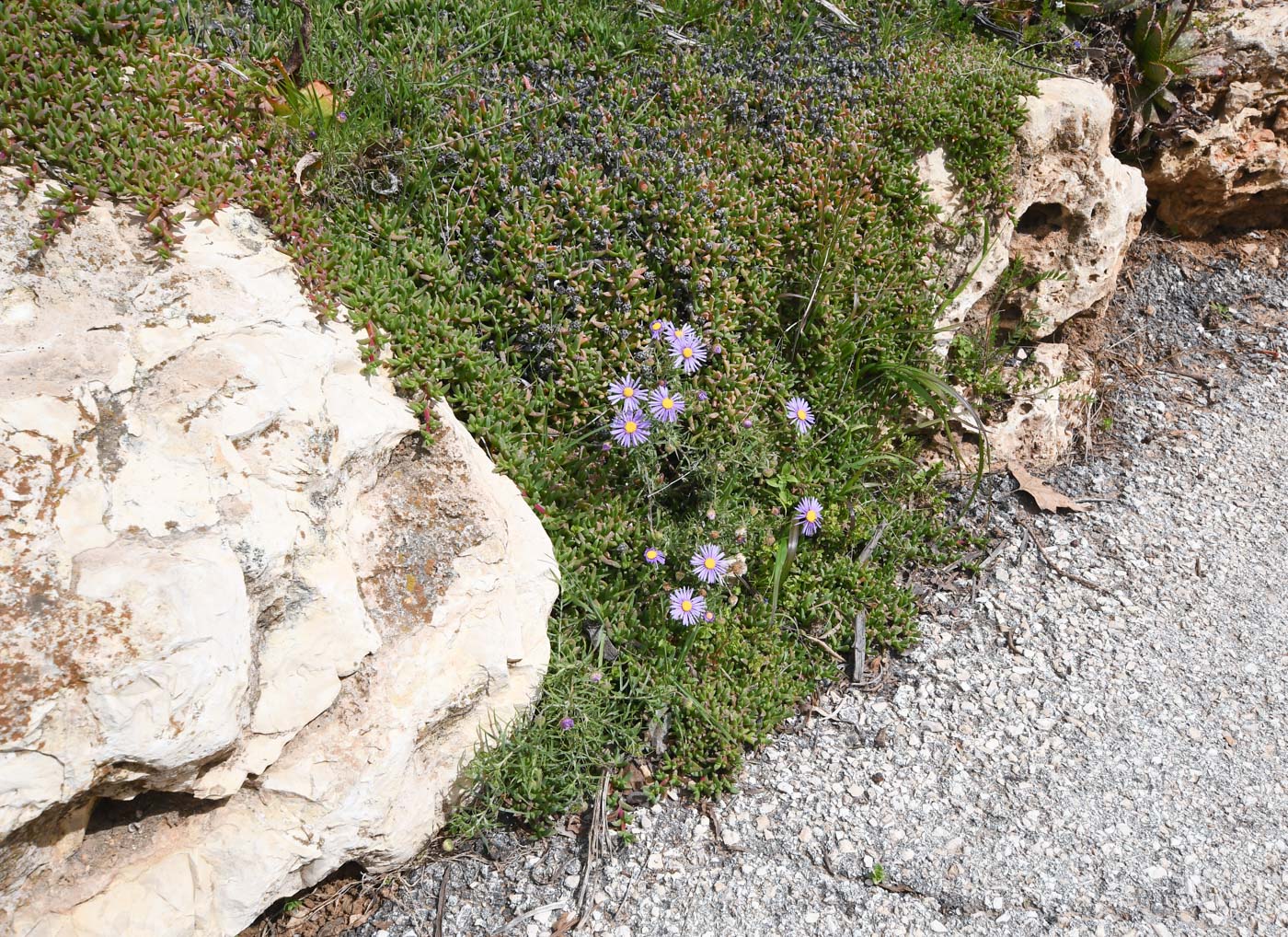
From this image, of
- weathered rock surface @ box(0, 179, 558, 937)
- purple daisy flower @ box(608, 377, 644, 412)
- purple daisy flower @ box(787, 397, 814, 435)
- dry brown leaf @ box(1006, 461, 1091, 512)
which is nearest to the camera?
weathered rock surface @ box(0, 179, 558, 937)

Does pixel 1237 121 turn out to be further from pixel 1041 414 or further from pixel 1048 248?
pixel 1041 414

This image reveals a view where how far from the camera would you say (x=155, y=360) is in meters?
3.01

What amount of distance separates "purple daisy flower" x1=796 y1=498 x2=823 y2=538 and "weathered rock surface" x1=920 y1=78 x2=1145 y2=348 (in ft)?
4.38

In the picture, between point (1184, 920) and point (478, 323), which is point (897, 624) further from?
point (478, 323)

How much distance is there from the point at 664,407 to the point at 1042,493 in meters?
2.13

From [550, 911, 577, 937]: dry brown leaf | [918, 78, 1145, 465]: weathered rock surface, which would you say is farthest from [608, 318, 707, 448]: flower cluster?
[550, 911, 577, 937]: dry brown leaf

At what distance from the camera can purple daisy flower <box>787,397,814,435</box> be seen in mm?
4102

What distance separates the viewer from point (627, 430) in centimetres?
377

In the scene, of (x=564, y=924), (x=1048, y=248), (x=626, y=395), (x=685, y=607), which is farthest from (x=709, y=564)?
(x=1048, y=248)

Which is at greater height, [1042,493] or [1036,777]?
[1042,493]

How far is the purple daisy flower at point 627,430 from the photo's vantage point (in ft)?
12.3

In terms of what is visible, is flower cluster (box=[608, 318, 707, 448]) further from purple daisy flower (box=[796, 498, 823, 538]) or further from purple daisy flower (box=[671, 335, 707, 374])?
purple daisy flower (box=[796, 498, 823, 538])

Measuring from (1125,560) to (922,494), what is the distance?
96 cm


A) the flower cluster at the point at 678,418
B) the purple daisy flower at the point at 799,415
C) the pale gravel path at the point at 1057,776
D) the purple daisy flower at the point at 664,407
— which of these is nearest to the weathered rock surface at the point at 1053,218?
the purple daisy flower at the point at 799,415
